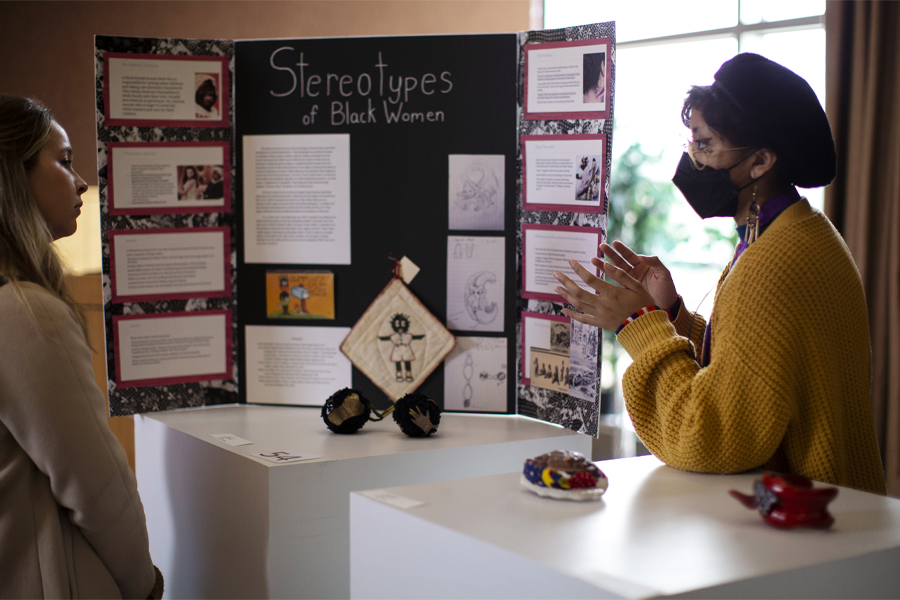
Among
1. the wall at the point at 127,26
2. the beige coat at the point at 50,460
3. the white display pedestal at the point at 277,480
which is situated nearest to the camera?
the beige coat at the point at 50,460

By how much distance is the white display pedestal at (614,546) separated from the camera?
87 centimetres

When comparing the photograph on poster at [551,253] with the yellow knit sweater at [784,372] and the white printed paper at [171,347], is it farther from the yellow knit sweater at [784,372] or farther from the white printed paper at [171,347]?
the white printed paper at [171,347]

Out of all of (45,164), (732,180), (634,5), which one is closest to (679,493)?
(732,180)

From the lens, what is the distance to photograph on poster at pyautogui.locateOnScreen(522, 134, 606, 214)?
1.95 meters

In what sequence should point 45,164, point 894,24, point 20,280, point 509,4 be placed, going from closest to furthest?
point 20,280 < point 45,164 < point 894,24 < point 509,4

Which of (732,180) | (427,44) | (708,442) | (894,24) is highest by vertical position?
Result: (894,24)

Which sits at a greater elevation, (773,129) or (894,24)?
(894,24)

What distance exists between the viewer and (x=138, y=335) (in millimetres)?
2223

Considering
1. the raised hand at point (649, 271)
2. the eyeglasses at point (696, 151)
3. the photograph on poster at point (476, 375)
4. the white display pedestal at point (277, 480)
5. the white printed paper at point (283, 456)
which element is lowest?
the white display pedestal at point (277, 480)

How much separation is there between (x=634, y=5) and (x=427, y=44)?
2053mm

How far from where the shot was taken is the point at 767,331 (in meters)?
1.20

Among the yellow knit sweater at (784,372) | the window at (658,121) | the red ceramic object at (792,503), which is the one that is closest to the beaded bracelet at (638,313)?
the yellow knit sweater at (784,372)

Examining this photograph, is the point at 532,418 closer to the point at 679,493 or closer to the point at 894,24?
the point at 679,493

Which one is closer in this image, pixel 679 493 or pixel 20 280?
pixel 679 493
